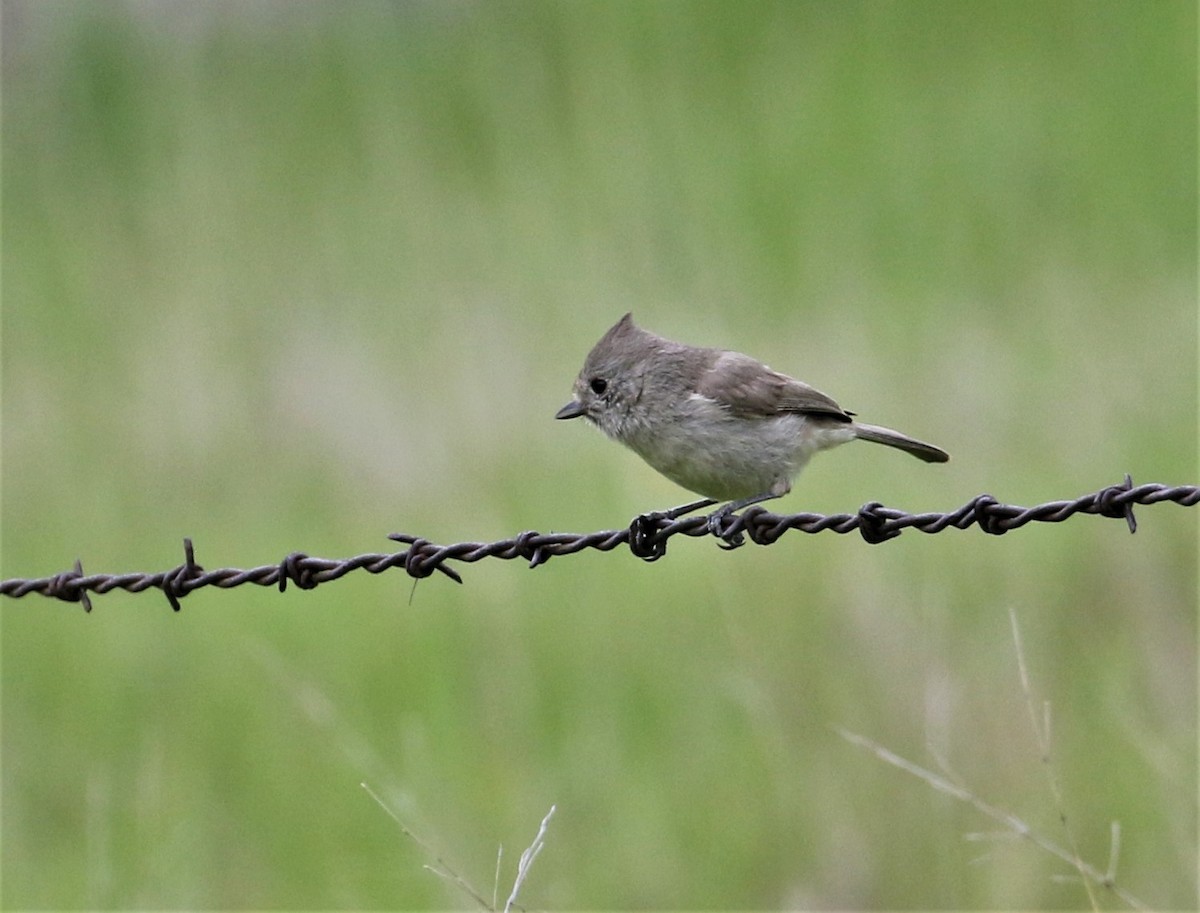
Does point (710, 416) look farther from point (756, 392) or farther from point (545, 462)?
point (545, 462)

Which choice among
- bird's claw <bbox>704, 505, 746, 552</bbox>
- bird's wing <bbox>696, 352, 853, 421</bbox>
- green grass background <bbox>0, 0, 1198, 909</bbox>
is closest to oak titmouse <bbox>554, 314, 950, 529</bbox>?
bird's wing <bbox>696, 352, 853, 421</bbox>

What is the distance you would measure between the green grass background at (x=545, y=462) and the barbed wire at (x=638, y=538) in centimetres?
150

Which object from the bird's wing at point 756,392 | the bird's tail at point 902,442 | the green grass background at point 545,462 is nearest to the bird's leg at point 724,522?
the bird's wing at point 756,392

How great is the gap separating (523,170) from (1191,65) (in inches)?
271

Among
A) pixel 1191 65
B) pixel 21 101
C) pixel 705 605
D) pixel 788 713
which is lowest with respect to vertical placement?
pixel 788 713

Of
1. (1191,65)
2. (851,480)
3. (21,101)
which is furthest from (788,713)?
(1191,65)

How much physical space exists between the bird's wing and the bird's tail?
3.4 inches

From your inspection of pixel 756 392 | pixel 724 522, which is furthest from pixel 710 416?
pixel 724 522

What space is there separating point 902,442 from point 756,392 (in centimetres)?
52

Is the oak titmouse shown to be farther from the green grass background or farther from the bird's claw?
the green grass background

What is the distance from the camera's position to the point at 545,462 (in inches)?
355

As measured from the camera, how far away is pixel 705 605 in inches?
300

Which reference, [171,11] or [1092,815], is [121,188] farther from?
[1092,815]

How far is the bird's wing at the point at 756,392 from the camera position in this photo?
198 inches
